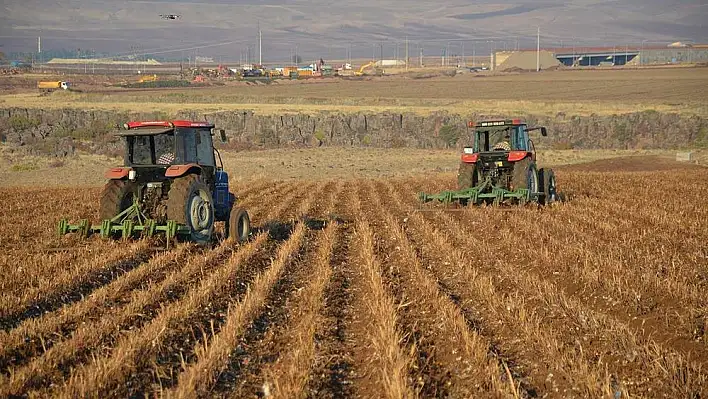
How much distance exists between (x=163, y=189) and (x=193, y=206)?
36.1 inches

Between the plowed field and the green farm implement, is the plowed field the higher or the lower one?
the lower one

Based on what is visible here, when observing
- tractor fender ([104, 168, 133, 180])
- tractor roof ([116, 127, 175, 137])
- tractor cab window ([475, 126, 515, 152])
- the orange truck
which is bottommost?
tractor fender ([104, 168, 133, 180])

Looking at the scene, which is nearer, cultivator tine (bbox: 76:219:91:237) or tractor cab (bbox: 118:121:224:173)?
cultivator tine (bbox: 76:219:91:237)

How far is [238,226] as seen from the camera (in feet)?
43.2

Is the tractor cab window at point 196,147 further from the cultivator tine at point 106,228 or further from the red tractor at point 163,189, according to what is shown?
the cultivator tine at point 106,228

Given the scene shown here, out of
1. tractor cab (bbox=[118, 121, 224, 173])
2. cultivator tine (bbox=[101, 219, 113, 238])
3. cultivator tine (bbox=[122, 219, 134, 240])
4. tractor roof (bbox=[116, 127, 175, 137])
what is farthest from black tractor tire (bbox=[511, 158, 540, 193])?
cultivator tine (bbox=[101, 219, 113, 238])

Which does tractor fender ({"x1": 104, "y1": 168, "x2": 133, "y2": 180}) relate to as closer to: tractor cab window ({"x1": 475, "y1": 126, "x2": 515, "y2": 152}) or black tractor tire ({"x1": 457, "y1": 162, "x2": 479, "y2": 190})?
black tractor tire ({"x1": 457, "y1": 162, "x2": 479, "y2": 190})

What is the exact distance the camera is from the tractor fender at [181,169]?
12.1 meters

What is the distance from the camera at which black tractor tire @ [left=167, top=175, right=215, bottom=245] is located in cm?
1194

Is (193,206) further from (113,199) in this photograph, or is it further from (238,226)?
(113,199)

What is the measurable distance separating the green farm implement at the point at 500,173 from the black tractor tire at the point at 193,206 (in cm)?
634

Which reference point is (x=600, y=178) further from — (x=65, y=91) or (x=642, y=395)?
(x=65, y=91)

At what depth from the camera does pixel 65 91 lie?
72.6 metres

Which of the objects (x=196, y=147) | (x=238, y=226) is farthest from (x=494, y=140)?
(x=196, y=147)
